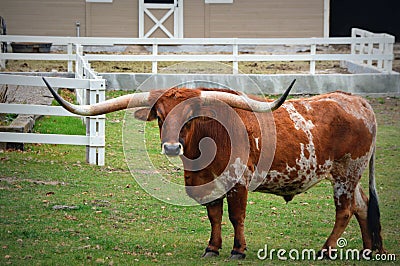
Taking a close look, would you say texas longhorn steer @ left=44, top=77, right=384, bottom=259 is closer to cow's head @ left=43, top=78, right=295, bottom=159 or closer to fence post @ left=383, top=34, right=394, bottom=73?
cow's head @ left=43, top=78, right=295, bottom=159

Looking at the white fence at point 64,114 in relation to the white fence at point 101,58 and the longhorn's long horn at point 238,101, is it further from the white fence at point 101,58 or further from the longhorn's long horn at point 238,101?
the longhorn's long horn at point 238,101

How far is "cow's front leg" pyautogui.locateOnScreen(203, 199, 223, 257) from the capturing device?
330 inches

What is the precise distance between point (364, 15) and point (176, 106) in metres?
26.3

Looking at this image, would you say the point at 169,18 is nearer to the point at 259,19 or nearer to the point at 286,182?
the point at 259,19

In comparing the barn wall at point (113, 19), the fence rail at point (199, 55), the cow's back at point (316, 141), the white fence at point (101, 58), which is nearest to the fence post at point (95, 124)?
the white fence at point (101, 58)

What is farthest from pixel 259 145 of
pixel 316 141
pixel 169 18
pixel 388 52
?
pixel 169 18

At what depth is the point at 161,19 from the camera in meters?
25.1

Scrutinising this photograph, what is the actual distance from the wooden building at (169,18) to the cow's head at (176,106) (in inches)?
671

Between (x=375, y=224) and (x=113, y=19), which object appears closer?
(x=375, y=224)

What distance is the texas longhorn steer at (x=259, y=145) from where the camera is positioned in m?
7.96

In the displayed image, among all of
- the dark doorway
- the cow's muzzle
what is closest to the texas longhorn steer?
the cow's muzzle

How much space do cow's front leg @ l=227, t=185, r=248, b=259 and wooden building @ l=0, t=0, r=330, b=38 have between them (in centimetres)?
1730

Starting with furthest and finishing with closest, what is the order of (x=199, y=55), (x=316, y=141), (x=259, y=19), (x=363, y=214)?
(x=259, y=19)
(x=199, y=55)
(x=363, y=214)
(x=316, y=141)

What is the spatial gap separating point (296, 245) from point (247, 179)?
4.66 feet
